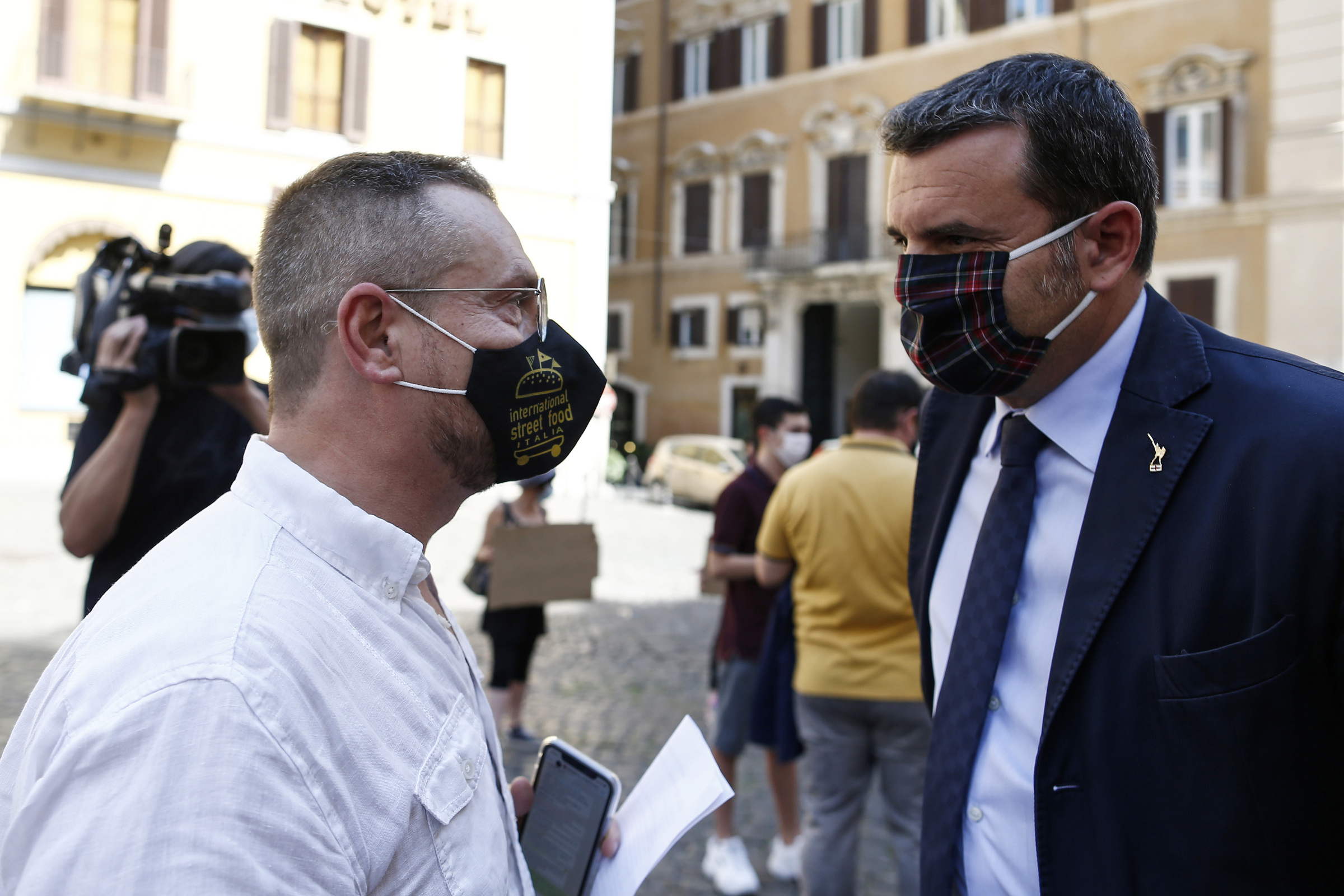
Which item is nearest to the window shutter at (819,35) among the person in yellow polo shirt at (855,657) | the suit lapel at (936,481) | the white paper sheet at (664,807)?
the person in yellow polo shirt at (855,657)

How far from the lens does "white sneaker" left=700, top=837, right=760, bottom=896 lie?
3719 mm

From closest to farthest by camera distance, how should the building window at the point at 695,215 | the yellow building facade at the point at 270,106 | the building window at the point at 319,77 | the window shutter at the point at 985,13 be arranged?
the building window at the point at 319,77, the yellow building facade at the point at 270,106, the building window at the point at 695,215, the window shutter at the point at 985,13

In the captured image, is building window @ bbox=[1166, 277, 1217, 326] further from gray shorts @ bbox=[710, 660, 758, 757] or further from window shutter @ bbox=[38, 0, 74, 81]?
window shutter @ bbox=[38, 0, 74, 81]

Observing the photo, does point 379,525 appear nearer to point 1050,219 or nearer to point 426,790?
point 426,790

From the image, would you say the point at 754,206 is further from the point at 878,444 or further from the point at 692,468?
the point at 692,468

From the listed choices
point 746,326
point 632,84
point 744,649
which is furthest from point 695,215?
point 746,326

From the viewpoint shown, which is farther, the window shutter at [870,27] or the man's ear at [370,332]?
the window shutter at [870,27]

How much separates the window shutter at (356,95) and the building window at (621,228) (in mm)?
775

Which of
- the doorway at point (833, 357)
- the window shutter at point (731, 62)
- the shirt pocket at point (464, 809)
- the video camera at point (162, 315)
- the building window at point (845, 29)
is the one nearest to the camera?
the shirt pocket at point (464, 809)

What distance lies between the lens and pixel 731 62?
11.9ft

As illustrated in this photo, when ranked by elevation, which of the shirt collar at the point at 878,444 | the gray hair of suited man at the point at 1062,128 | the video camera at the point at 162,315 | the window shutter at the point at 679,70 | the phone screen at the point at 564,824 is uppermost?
the window shutter at the point at 679,70

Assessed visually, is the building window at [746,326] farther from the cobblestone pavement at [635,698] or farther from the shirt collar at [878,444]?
the shirt collar at [878,444]

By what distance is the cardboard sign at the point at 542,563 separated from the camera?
4.23m

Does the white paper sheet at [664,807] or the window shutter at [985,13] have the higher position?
the window shutter at [985,13]
